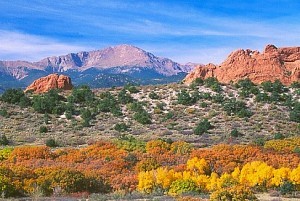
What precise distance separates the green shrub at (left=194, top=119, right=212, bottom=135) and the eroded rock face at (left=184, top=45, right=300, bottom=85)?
21.3 m

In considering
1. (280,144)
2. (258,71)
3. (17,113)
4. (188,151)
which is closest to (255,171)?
(188,151)

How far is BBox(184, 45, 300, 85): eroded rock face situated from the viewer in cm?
6339

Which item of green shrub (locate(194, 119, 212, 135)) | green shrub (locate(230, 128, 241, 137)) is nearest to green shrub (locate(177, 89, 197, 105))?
green shrub (locate(194, 119, 212, 135))

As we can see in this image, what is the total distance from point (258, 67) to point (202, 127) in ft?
82.0

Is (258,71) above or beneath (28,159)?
above

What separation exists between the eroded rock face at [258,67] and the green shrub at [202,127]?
21.3 m

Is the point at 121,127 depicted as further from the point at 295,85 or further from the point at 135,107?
the point at 295,85

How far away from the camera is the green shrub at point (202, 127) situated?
41.9 meters

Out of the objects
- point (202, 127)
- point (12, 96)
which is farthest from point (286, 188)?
point (12, 96)

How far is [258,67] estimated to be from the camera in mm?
64500

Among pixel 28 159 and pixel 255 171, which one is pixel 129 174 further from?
pixel 28 159

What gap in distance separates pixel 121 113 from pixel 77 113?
463cm

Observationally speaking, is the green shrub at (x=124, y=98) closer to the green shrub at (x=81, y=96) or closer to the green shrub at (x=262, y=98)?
the green shrub at (x=81, y=96)

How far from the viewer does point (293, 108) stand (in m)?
50.9
